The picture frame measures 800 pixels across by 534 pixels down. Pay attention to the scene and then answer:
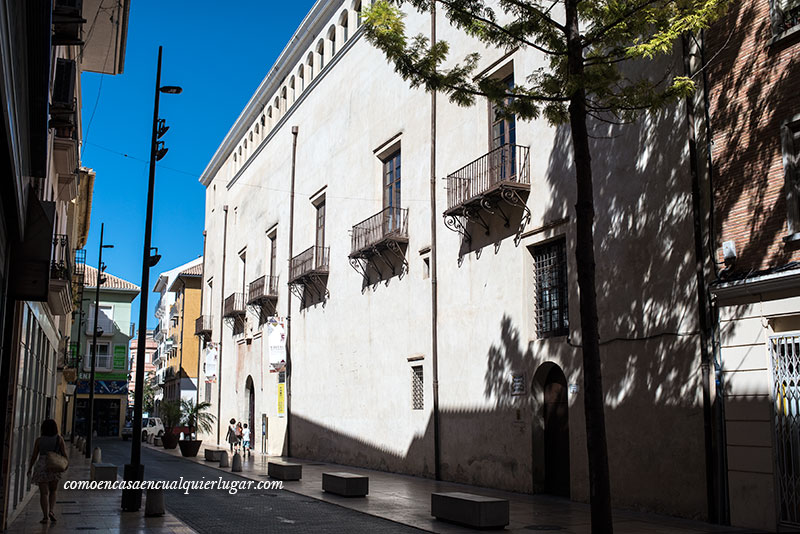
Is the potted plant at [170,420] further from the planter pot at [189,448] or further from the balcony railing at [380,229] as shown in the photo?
the balcony railing at [380,229]

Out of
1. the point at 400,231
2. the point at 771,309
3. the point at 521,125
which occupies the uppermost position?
the point at 521,125

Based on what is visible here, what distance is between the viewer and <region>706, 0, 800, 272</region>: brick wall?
1226 centimetres

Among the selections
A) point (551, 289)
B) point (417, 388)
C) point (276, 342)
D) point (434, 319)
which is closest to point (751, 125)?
point (551, 289)

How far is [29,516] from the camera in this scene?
46.9 feet

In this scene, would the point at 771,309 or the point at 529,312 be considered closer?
the point at 771,309

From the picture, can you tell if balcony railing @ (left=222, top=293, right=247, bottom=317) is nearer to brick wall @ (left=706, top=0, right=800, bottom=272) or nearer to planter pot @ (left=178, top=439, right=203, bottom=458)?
planter pot @ (left=178, top=439, right=203, bottom=458)

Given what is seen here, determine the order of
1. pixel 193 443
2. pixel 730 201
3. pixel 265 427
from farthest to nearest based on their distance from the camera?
pixel 265 427
pixel 193 443
pixel 730 201

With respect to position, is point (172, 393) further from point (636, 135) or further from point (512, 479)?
point (636, 135)

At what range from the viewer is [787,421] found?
11766 mm

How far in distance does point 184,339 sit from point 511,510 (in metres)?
53.9

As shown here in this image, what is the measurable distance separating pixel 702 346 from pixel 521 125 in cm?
762

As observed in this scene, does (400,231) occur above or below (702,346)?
above

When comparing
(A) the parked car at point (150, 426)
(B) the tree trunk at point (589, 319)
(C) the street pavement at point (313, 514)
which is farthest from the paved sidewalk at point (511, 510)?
(A) the parked car at point (150, 426)

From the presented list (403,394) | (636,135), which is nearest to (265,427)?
(403,394)
